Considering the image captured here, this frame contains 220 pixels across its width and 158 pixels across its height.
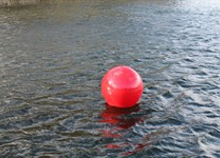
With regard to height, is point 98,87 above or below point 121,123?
above

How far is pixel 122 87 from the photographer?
1036cm

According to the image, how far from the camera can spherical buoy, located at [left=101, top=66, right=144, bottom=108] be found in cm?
1038

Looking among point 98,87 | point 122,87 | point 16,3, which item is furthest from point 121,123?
point 16,3

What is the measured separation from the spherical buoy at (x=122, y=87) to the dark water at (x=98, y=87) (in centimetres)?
37

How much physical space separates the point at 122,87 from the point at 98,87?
8.69ft

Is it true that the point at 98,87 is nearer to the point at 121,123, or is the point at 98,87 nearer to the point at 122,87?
the point at 122,87

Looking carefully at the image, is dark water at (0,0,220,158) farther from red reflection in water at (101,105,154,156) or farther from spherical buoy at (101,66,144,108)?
spherical buoy at (101,66,144,108)

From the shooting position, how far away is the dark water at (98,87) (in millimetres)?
8977

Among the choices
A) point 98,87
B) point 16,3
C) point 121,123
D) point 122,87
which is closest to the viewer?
point 121,123

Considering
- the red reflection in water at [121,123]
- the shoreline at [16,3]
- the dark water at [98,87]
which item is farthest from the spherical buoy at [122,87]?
the shoreline at [16,3]

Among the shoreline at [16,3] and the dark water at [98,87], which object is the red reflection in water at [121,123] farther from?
the shoreline at [16,3]

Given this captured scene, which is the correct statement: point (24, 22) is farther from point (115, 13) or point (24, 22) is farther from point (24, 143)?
point (24, 143)

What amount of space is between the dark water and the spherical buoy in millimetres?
373

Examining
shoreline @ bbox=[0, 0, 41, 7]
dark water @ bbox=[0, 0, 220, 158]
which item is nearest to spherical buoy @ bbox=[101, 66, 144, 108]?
dark water @ bbox=[0, 0, 220, 158]
